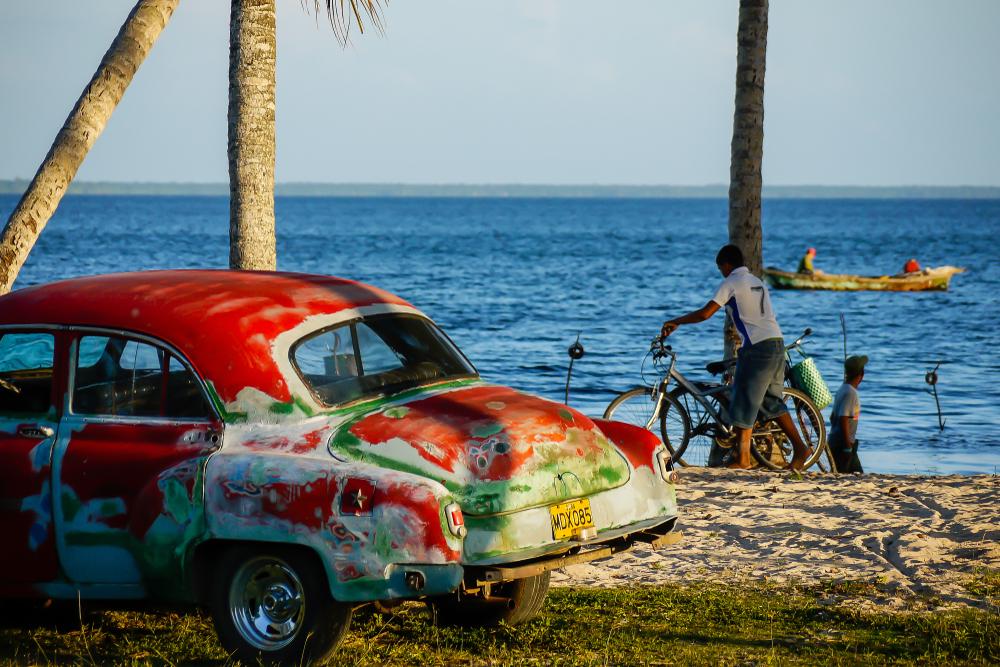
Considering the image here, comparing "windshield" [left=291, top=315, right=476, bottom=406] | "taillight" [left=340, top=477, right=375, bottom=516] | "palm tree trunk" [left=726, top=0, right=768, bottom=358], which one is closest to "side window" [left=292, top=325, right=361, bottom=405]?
"windshield" [left=291, top=315, right=476, bottom=406]

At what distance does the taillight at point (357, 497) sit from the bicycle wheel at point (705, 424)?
593 centimetres

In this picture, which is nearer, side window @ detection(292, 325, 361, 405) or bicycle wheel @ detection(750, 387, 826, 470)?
side window @ detection(292, 325, 361, 405)

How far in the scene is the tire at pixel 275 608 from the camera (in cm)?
435

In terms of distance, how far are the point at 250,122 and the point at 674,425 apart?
15.9ft

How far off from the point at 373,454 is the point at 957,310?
34.9 metres

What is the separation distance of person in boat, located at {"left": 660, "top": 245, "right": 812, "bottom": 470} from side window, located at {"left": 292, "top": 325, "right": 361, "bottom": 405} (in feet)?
13.3

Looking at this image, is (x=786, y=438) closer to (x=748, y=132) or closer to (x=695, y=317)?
(x=695, y=317)

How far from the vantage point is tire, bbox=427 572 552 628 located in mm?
5141

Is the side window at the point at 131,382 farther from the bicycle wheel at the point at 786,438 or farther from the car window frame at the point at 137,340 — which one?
the bicycle wheel at the point at 786,438

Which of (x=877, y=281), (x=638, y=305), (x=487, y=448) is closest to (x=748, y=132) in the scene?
(x=487, y=448)

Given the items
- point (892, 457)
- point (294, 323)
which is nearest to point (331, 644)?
point (294, 323)

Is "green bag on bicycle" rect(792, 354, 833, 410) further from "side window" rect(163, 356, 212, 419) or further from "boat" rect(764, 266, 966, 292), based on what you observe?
"boat" rect(764, 266, 966, 292)

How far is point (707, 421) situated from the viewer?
381 inches

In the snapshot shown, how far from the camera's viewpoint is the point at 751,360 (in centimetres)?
888
